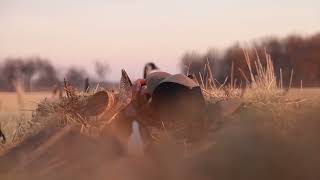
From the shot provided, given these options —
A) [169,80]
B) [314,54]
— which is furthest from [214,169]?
[314,54]

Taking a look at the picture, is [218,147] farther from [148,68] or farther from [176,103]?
[148,68]

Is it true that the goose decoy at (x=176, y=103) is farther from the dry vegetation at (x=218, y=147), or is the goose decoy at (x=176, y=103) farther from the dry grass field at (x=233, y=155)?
the dry grass field at (x=233, y=155)

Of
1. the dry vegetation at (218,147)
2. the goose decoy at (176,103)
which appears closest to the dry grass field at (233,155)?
the dry vegetation at (218,147)

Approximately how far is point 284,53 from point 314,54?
7.74ft

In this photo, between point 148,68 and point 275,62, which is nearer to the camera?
point 148,68

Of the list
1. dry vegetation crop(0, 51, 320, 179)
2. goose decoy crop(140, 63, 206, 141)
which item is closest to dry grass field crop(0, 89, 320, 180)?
dry vegetation crop(0, 51, 320, 179)

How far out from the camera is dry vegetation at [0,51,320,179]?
7395 mm

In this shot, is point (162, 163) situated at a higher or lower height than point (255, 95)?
lower

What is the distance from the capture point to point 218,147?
25.6ft

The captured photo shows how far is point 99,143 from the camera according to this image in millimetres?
8820

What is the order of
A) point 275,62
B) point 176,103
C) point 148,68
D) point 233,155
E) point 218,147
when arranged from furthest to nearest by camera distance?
point 275,62, point 148,68, point 176,103, point 218,147, point 233,155

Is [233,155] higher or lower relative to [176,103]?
lower

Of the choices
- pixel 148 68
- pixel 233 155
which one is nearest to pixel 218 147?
pixel 233 155

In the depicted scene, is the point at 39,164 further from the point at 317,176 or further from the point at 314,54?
the point at 314,54
